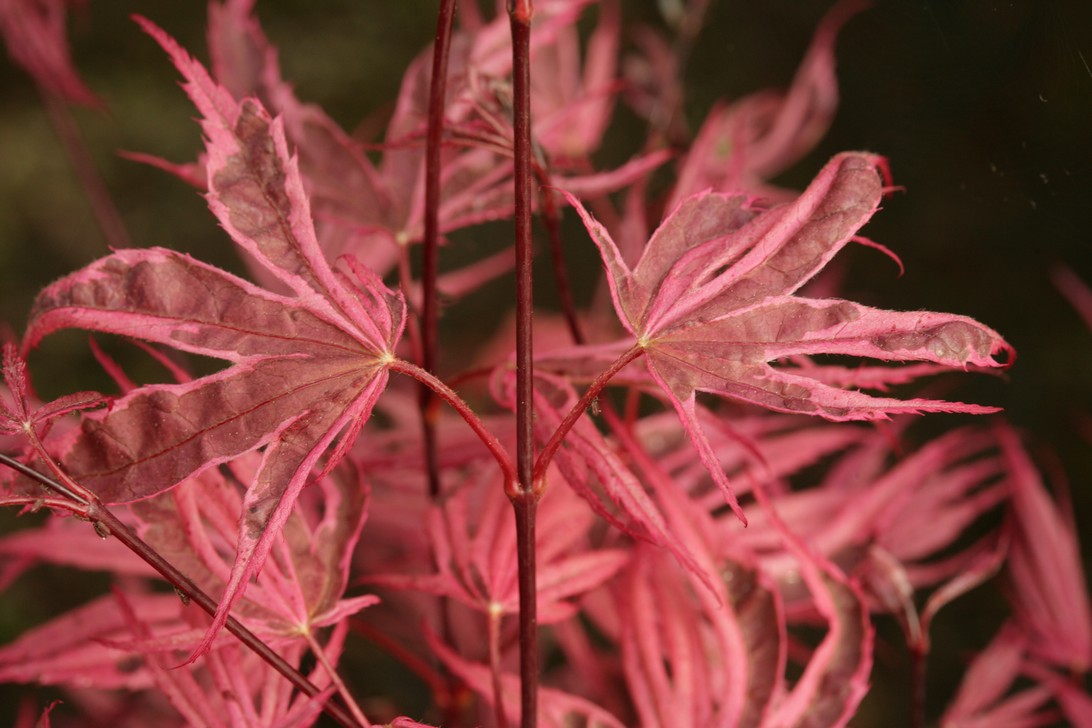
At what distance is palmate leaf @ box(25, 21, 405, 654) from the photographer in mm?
272

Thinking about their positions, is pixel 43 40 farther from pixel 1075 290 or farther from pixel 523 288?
pixel 1075 290

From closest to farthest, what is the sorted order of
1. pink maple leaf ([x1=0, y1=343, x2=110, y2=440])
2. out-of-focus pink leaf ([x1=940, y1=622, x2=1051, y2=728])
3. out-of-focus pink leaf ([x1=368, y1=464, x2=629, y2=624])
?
pink maple leaf ([x1=0, y1=343, x2=110, y2=440]) → out-of-focus pink leaf ([x1=368, y1=464, x2=629, y2=624]) → out-of-focus pink leaf ([x1=940, y1=622, x2=1051, y2=728])

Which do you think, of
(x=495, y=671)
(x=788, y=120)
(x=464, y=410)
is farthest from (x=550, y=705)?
(x=788, y=120)

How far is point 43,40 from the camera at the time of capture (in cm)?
58

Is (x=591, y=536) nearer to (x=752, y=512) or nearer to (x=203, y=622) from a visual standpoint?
(x=752, y=512)

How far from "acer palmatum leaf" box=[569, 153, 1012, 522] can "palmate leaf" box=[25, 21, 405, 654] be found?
8 centimetres

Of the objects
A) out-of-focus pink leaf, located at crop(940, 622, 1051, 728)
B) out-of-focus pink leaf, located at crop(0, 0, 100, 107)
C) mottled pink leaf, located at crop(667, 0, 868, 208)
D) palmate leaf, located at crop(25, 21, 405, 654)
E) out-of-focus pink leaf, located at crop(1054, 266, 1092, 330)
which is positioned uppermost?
out-of-focus pink leaf, located at crop(0, 0, 100, 107)

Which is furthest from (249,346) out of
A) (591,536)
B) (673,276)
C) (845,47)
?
(845,47)

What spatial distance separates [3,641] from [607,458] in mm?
901

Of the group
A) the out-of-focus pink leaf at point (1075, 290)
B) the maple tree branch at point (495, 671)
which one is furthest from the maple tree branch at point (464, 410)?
the out-of-focus pink leaf at point (1075, 290)

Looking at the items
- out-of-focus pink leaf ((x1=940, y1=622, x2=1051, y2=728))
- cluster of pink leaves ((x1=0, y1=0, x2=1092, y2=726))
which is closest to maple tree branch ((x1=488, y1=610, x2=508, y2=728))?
cluster of pink leaves ((x1=0, y1=0, x2=1092, y2=726))

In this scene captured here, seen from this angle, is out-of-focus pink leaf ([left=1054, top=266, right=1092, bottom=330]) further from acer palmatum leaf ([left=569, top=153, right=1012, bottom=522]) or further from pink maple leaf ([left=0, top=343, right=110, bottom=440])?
pink maple leaf ([left=0, top=343, right=110, bottom=440])

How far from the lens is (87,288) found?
27cm

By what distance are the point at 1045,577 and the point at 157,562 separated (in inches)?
20.4
